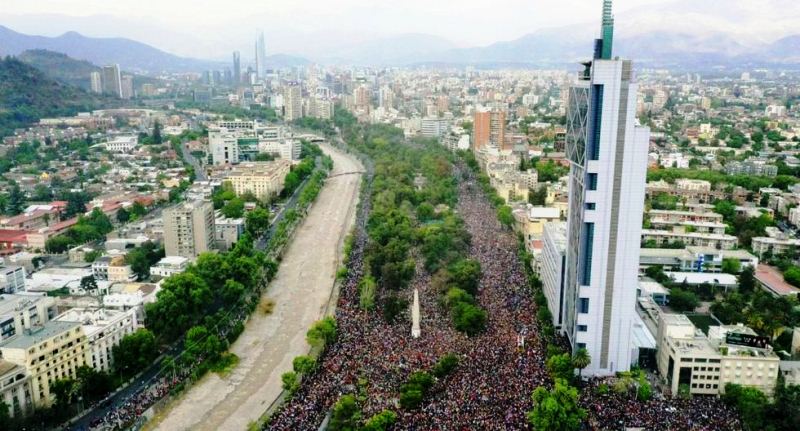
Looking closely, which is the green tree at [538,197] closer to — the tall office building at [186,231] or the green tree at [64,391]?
the tall office building at [186,231]

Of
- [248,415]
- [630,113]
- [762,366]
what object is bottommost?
[248,415]

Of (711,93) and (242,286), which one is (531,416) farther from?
(711,93)

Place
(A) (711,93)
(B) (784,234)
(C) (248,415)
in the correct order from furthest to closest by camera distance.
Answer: (A) (711,93), (B) (784,234), (C) (248,415)

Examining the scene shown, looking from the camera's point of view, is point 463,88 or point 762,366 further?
A: point 463,88

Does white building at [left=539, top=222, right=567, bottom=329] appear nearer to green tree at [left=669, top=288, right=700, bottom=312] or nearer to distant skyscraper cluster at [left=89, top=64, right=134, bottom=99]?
green tree at [left=669, top=288, right=700, bottom=312]

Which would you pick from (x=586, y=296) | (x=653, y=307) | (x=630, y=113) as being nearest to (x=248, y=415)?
(x=586, y=296)

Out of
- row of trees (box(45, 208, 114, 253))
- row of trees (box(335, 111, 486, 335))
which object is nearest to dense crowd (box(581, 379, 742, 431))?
row of trees (box(335, 111, 486, 335))

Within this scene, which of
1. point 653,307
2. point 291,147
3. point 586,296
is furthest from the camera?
point 291,147
